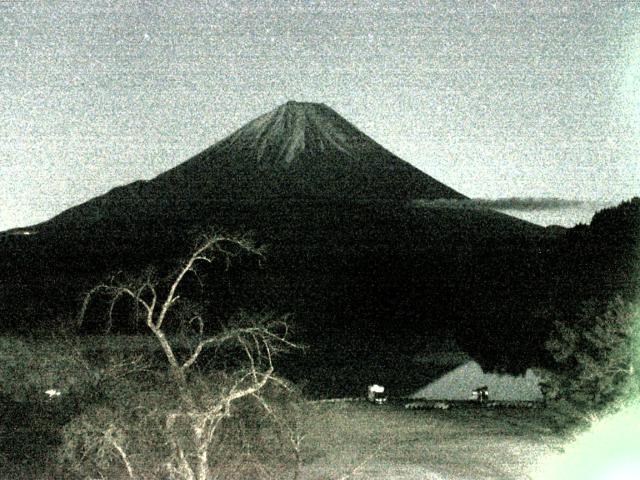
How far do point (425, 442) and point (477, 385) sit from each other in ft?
32.3

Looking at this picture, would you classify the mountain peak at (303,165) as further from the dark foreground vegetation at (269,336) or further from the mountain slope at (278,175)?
the dark foreground vegetation at (269,336)

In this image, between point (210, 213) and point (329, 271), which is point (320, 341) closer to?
point (329, 271)

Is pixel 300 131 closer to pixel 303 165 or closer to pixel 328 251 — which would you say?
pixel 303 165

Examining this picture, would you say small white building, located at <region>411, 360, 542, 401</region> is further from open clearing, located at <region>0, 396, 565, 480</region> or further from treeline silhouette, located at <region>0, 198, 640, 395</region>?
open clearing, located at <region>0, 396, 565, 480</region>

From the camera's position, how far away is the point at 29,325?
23688mm

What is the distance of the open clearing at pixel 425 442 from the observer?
10.5 meters

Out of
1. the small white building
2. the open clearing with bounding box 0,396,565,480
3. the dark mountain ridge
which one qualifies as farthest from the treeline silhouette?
the open clearing with bounding box 0,396,565,480

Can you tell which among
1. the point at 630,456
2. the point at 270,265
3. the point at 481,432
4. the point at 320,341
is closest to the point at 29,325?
the point at 320,341

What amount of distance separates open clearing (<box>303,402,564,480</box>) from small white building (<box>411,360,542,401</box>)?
5060 mm

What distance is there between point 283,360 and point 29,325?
7465 mm

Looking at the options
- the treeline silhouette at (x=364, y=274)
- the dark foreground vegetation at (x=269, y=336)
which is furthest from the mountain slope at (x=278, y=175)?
the dark foreground vegetation at (x=269, y=336)

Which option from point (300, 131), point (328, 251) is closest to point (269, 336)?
point (328, 251)

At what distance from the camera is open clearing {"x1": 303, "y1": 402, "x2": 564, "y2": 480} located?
34.4 ft

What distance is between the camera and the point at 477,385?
21.9 m
